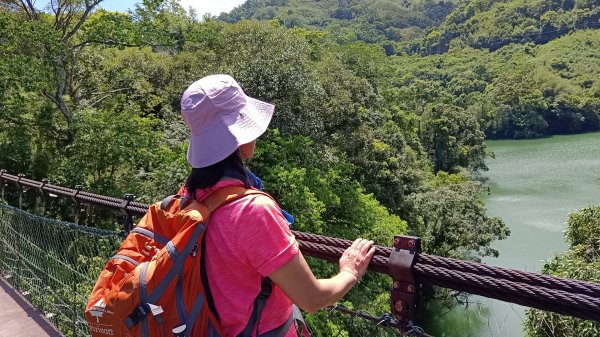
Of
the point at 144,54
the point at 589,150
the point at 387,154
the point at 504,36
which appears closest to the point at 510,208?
the point at 387,154

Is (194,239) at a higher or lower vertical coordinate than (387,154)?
higher

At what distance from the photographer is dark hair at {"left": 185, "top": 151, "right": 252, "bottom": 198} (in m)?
1.21

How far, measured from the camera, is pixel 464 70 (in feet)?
226

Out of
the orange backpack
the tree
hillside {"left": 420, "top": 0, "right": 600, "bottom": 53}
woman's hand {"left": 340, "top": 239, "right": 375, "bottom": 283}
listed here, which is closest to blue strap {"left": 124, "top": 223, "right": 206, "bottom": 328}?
the orange backpack

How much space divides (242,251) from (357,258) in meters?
0.35

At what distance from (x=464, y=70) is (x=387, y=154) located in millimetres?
57212

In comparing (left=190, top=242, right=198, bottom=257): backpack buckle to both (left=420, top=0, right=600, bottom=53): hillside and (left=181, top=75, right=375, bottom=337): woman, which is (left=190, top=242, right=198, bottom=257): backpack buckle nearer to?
(left=181, top=75, right=375, bottom=337): woman

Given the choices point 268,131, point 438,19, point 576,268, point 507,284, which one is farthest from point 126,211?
point 438,19

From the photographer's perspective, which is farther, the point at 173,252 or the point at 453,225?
the point at 453,225

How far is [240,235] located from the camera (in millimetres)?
1130

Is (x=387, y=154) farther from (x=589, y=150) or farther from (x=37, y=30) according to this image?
(x=589, y=150)

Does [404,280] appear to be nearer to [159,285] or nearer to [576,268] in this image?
[159,285]

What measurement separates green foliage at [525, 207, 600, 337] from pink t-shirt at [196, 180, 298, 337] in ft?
13.9

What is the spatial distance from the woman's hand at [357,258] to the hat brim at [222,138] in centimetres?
40
